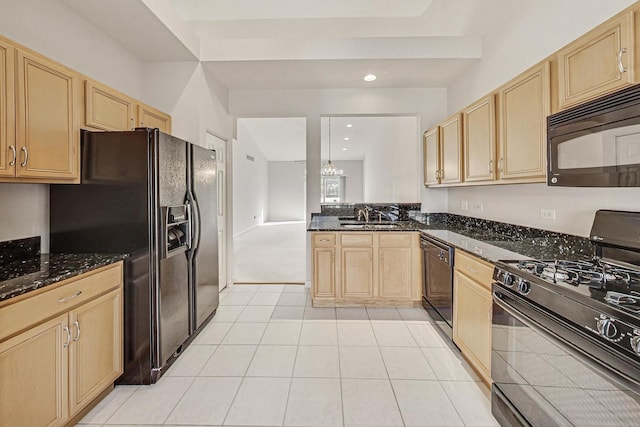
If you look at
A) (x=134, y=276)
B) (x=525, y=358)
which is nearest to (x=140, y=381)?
(x=134, y=276)

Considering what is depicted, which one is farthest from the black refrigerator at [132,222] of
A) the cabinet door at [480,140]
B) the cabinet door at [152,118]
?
the cabinet door at [480,140]

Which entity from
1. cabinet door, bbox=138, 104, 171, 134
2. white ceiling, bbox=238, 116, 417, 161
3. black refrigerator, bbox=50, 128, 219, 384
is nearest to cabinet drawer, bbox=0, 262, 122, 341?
black refrigerator, bbox=50, 128, 219, 384

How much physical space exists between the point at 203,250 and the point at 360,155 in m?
10.5

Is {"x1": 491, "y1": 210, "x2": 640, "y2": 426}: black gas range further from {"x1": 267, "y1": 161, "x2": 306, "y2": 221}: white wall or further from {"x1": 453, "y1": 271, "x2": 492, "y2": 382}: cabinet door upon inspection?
{"x1": 267, "y1": 161, "x2": 306, "y2": 221}: white wall

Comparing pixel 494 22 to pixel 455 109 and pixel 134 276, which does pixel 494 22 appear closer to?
pixel 455 109

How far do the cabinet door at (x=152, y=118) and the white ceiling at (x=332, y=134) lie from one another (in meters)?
3.36

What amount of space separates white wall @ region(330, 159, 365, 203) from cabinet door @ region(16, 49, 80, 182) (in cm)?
1245

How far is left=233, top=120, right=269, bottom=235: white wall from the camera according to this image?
964cm

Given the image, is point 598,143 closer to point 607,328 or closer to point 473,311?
point 607,328

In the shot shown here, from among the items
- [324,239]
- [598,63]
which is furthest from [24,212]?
[598,63]

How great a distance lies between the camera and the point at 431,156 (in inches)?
154

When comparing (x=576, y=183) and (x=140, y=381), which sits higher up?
(x=576, y=183)

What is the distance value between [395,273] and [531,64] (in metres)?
2.21

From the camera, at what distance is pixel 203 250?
9.61 feet
